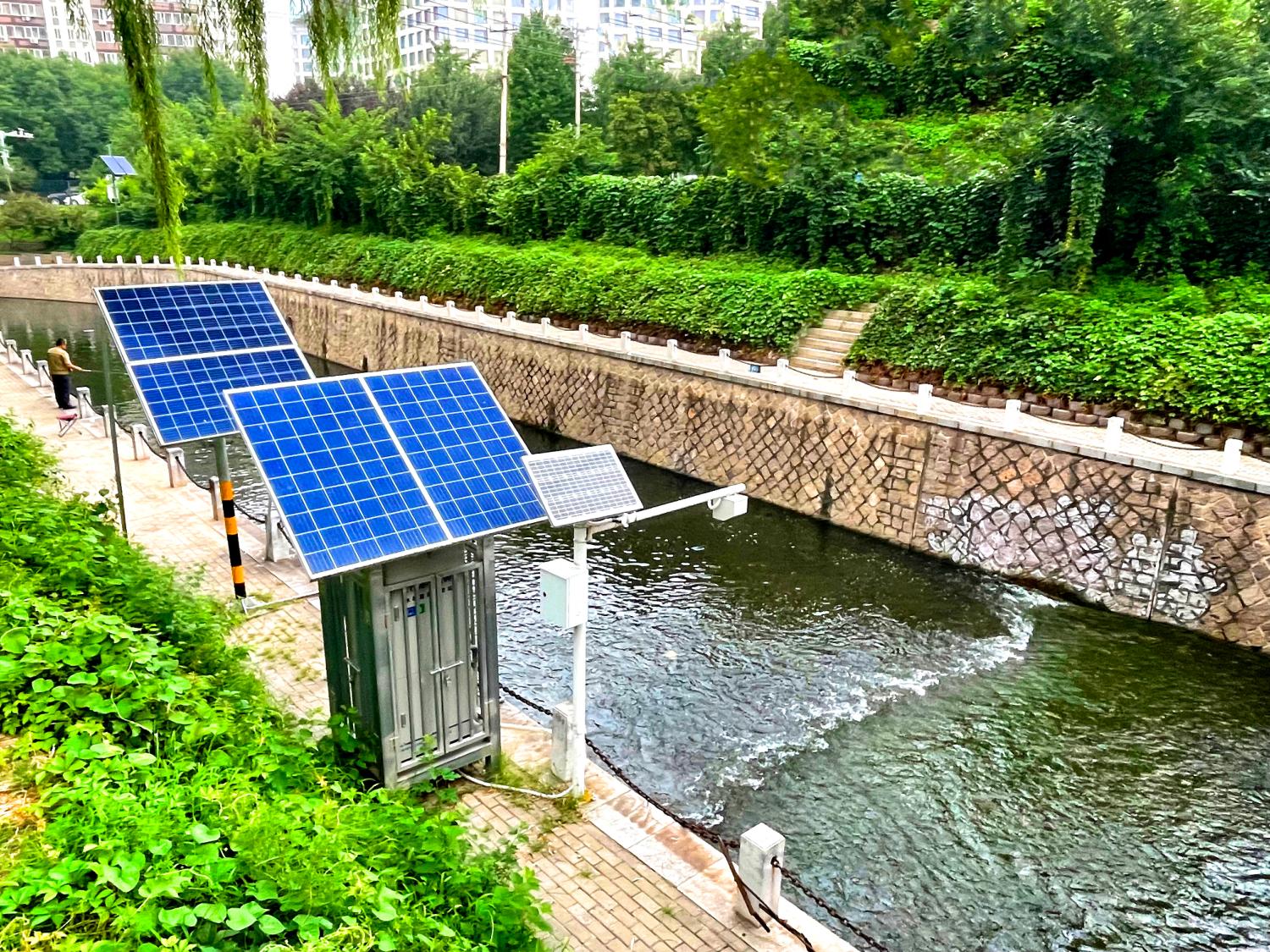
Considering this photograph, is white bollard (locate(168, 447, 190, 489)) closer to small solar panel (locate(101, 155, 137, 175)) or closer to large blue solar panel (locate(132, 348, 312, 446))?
large blue solar panel (locate(132, 348, 312, 446))

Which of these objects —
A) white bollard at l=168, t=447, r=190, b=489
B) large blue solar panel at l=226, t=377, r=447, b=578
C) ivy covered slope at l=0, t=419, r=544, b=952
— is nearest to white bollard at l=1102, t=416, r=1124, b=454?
large blue solar panel at l=226, t=377, r=447, b=578

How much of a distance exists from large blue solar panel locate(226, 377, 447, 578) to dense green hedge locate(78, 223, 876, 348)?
9940mm

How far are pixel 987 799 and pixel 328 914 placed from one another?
6.53 m

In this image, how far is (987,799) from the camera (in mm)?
8273

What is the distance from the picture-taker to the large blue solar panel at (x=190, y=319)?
1130cm

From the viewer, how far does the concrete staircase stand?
1833cm

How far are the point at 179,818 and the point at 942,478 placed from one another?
489 inches

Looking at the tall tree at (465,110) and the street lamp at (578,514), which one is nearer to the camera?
the street lamp at (578,514)

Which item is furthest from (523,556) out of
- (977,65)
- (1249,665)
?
(977,65)

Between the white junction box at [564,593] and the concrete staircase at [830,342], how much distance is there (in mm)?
12578

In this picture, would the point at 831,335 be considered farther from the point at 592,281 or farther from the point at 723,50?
the point at 723,50

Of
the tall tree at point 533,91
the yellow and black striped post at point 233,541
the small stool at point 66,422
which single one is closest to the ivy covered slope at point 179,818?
the yellow and black striped post at point 233,541

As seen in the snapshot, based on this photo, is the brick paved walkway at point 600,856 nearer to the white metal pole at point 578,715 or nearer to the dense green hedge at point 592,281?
the white metal pole at point 578,715

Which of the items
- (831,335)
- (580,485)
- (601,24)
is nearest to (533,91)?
(831,335)
